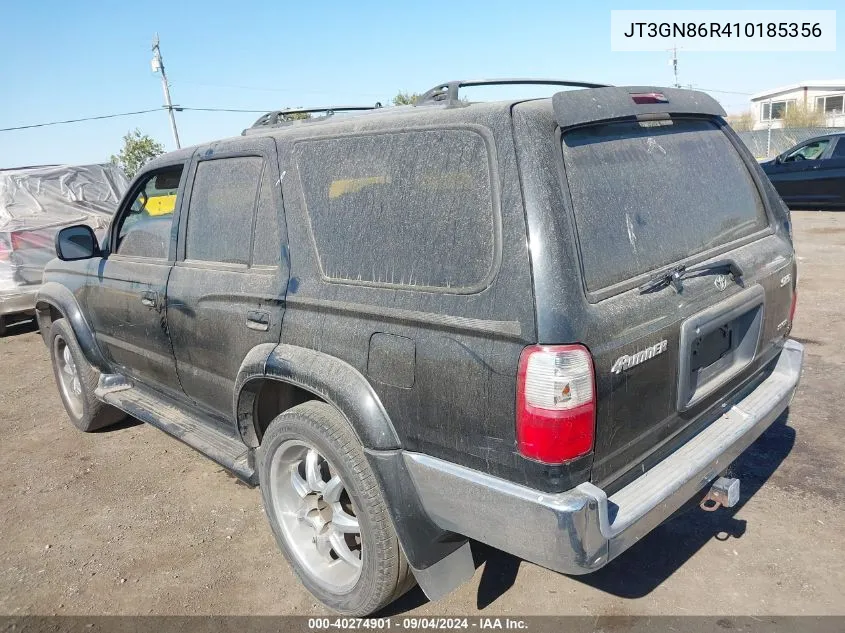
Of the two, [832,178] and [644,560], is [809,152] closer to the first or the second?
[832,178]

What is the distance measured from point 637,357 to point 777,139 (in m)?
31.9

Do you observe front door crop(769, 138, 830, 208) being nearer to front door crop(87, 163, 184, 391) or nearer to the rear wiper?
the rear wiper

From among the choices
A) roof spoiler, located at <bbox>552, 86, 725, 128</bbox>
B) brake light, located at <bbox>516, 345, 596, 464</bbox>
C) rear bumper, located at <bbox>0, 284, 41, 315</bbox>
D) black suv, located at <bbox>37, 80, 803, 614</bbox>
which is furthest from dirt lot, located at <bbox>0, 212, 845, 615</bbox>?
rear bumper, located at <bbox>0, 284, 41, 315</bbox>

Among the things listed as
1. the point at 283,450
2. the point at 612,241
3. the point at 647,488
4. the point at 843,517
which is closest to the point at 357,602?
the point at 283,450

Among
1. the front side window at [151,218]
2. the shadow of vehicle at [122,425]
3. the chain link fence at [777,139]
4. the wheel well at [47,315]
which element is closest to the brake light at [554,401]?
the front side window at [151,218]

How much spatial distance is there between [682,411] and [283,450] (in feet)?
5.25

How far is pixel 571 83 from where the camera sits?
3.09 metres

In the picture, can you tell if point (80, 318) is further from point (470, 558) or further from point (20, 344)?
point (20, 344)

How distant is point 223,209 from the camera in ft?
10.6

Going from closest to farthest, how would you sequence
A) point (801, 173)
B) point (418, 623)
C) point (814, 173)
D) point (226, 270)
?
1. point (418, 623)
2. point (226, 270)
3. point (814, 173)
4. point (801, 173)

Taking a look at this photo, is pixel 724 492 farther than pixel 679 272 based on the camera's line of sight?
Yes

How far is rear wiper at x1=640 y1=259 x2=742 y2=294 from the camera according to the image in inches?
88.0

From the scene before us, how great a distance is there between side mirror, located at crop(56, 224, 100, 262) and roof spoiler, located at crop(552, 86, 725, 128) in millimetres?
3191

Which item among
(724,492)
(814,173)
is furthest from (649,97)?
(814,173)
